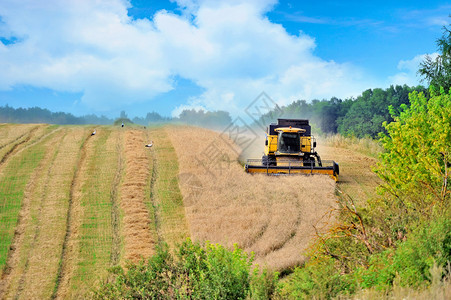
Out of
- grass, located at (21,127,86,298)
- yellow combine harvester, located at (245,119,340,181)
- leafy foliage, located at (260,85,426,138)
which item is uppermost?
leafy foliage, located at (260,85,426,138)

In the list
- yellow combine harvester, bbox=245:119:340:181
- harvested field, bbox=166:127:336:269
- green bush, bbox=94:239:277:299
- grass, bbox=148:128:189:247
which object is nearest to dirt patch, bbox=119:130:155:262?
grass, bbox=148:128:189:247

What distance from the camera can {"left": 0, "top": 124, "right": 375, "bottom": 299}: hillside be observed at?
645 inches

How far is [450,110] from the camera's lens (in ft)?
55.9

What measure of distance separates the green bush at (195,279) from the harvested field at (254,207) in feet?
14.4

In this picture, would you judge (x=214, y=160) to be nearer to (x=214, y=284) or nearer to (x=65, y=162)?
(x=65, y=162)

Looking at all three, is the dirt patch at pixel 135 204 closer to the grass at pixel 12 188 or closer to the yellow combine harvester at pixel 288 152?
the grass at pixel 12 188

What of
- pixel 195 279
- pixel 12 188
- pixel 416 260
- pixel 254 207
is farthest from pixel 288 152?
pixel 416 260

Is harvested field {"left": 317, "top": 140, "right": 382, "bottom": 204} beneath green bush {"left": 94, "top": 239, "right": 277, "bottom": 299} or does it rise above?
A: above

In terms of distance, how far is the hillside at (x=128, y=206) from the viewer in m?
16.4

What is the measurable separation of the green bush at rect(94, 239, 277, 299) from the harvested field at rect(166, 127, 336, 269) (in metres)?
4.38

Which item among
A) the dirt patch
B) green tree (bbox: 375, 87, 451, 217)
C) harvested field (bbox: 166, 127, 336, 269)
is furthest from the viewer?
the dirt patch

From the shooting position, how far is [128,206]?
2191 centimetres

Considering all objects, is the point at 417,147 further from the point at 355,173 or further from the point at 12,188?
the point at 12,188

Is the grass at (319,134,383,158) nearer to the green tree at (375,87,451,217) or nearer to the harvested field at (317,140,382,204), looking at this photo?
the harvested field at (317,140,382,204)
